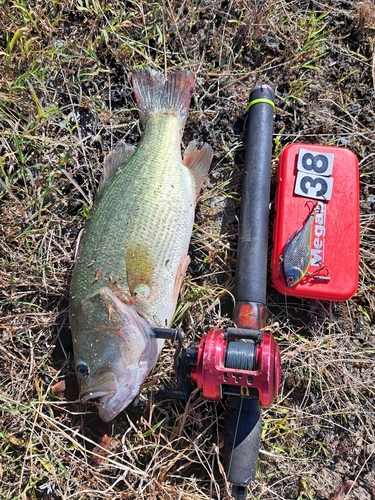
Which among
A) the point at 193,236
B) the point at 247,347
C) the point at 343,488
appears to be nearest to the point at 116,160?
the point at 193,236

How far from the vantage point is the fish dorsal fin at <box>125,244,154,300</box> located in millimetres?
2854

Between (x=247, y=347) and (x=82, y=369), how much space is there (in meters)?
0.99

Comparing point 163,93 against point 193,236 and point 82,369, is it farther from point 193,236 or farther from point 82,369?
point 82,369

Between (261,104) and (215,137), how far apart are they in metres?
0.45

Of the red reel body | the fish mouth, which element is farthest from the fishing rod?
the fish mouth

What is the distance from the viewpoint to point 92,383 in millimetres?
2771

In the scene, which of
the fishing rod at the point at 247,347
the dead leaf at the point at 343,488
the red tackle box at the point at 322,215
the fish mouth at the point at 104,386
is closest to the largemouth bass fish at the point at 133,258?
the fish mouth at the point at 104,386

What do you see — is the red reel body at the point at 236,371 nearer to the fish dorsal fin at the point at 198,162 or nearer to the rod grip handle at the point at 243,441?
the rod grip handle at the point at 243,441

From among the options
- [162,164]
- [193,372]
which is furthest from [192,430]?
[162,164]

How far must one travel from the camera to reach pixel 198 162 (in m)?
3.28

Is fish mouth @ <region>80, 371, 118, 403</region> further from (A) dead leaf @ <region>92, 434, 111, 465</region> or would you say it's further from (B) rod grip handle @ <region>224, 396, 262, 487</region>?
(B) rod grip handle @ <region>224, 396, 262, 487</region>

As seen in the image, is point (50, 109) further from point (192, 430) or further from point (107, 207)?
point (192, 430)

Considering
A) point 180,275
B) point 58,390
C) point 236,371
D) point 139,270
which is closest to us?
point 236,371

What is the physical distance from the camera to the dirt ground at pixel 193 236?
10.3ft
